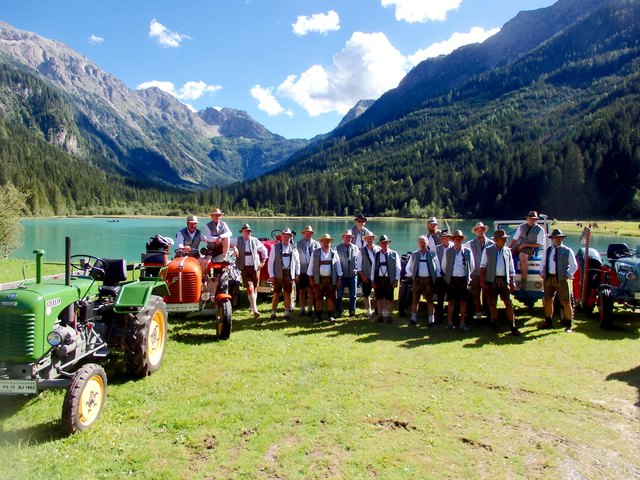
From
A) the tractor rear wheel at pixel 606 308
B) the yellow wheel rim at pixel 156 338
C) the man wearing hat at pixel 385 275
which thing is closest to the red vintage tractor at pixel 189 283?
the yellow wheel rim at pixel 156 338

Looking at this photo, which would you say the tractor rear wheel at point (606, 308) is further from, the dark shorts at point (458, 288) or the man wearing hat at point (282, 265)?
the man wearing hat at point (282, 265)

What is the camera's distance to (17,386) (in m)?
4.70

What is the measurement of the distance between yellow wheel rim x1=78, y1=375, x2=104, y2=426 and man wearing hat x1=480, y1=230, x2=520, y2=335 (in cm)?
765

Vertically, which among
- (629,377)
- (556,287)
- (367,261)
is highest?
(367,261)

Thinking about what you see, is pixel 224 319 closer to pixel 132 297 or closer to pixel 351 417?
pixel 132 297

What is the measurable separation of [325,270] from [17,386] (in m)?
6.71

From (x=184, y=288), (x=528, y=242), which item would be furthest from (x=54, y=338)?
(x=528, y=242)

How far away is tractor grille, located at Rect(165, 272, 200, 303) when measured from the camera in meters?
8.47

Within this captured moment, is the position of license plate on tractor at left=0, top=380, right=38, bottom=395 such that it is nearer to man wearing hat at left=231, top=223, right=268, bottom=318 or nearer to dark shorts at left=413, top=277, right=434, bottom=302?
man wearing hat at left=231, top=223, right=268, bottom=318

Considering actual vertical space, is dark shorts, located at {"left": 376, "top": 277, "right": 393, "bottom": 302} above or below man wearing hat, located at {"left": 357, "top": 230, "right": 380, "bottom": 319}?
below

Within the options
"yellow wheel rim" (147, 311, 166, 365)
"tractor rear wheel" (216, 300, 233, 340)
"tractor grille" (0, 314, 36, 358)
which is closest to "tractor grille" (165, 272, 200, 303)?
"tractor rear wheel" (216, 300, 233, 340)

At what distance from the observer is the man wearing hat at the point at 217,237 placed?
985cm

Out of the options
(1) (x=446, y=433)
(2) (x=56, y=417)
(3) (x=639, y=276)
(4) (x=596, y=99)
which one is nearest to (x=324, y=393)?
(1) (x=446, y=433)

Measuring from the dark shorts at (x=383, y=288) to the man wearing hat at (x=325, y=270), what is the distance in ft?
3.04
